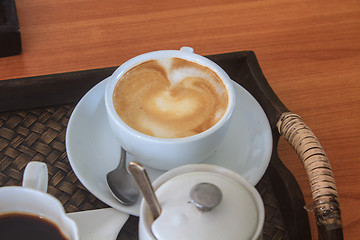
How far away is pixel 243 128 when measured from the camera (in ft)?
2.65

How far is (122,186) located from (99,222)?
0.07 metres

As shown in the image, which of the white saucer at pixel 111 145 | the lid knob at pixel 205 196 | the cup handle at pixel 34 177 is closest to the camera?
the lid knob at pixel 205 196

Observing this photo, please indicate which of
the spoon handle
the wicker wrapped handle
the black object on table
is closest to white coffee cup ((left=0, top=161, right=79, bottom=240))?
the spoon handle

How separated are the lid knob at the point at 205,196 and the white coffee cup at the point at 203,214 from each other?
0.8 inches

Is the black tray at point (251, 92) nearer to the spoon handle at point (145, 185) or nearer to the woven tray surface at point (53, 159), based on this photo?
the woven tray surface at point (53, 159)

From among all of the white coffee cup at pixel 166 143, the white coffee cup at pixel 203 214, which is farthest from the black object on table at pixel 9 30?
the white coffee cup at pixel 203 214

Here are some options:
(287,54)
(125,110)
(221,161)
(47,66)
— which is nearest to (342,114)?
(287,54)

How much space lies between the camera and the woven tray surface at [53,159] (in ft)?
2.33

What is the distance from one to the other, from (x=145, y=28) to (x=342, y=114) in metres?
0.52

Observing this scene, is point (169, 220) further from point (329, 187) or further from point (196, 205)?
point (329, 187)

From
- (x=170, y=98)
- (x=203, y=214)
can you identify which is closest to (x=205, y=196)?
(x=203, y=214)

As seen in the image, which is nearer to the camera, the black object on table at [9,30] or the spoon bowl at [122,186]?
the spoon bowl at [122,186]

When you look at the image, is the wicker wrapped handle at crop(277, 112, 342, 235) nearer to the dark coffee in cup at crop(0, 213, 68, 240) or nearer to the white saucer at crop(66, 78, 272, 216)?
the white saucer at crop(66, 78, 272, 216)

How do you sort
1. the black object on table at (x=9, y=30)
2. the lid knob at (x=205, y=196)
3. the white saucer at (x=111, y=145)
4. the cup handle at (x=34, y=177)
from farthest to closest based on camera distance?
the black object on table at (x=9, y=30) < the white saucer at (x=111, y=145) < the cup handle at (x=34, y=177) < the lid knob at (x=205, y=196)
